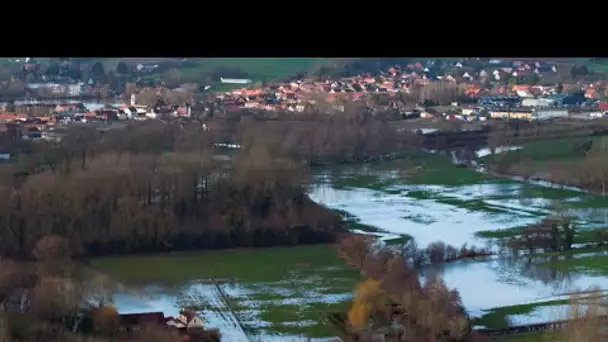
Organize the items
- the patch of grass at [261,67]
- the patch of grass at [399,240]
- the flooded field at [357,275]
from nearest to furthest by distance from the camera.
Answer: the patch of grass at [261,67]
the flooded field at [357,275]
the patch of grass at [399,240]

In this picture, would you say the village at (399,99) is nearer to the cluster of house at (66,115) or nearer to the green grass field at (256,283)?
the cluster of house at (66,115)

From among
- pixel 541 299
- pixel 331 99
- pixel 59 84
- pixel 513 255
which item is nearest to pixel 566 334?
pixel 541 299

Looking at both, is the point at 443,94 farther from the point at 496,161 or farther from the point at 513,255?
the point at 513,255

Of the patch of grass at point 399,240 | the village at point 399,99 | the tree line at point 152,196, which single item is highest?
the village at point 399,99

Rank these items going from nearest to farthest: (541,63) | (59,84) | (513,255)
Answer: (541,63) → (59,84) → (513,255)

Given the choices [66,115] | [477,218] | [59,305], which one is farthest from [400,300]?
[66,115]

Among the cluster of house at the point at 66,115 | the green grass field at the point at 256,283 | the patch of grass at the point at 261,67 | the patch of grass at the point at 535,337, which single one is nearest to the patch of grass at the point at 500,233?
the patch of grass at the point at 535,337

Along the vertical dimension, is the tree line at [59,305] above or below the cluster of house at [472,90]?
below

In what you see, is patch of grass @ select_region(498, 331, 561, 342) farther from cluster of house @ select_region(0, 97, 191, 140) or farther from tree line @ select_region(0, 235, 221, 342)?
cluster of house @ select_region(0, 97, 191, 140)
